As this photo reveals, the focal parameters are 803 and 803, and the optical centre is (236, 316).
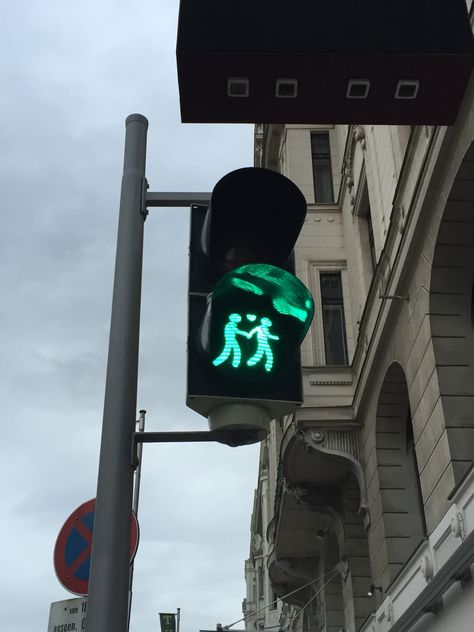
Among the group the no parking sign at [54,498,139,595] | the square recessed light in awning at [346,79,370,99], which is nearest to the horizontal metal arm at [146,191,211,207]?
the square recessed light in awning at [346,79,370,99]

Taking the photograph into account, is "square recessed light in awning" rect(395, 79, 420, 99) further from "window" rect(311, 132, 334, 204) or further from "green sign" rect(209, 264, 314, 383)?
"window" rect(311, 132, 334, 204)

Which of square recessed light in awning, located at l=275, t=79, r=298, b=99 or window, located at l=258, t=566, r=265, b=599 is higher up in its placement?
window, located at l=258, t=566, r=265, b=599

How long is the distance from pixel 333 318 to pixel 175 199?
14.8 metres

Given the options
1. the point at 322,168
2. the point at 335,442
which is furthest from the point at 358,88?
the point at 322,168

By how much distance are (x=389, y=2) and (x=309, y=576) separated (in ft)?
69.5

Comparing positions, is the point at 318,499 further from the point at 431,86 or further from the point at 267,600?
the point at 267,600

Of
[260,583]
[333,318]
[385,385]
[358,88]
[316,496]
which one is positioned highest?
[260,583]

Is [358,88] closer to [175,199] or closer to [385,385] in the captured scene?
[175,199]

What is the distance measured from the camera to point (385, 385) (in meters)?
14.5

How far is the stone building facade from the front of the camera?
10.6 meters

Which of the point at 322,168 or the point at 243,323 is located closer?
the point at 243,323

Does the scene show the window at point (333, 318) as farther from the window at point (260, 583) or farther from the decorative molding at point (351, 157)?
the window at point (260, 583)

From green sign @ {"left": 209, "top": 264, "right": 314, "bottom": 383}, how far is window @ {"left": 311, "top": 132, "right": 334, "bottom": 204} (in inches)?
714

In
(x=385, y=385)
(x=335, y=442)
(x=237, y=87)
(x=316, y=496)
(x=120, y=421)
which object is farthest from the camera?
(x=316, y=496)
